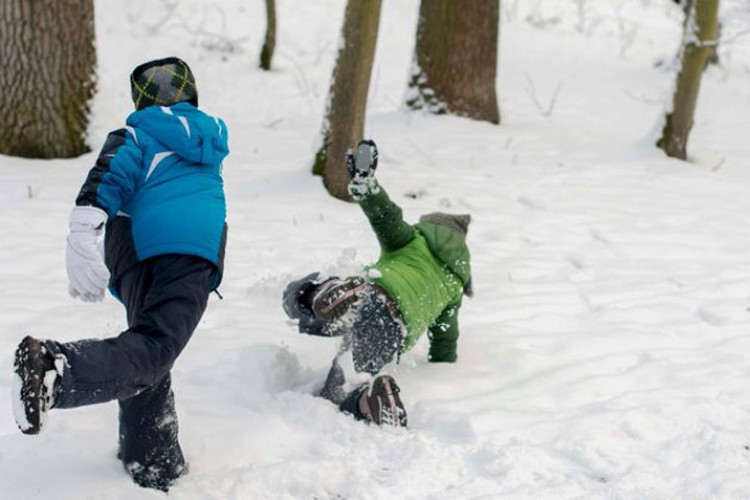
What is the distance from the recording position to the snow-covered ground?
320 centimetres

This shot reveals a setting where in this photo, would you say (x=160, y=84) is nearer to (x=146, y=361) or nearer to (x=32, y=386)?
(x=146, y=361)

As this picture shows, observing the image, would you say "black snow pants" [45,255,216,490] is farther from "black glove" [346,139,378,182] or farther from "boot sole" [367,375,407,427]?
"black glove" [346,139,378,182]

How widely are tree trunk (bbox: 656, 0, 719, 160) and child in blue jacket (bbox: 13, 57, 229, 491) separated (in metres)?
6.44

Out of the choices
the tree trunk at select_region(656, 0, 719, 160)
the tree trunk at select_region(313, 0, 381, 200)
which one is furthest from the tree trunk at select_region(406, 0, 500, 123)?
the tree trunk at select_region(313, 0, 381, 200)

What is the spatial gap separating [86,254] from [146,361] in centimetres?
36

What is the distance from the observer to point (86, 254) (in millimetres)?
2738

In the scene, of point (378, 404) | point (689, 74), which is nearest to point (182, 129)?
point (378, 404)

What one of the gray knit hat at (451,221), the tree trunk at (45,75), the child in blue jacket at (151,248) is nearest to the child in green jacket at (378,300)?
the gray knit hat at (451,221)

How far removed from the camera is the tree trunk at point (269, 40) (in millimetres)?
12516

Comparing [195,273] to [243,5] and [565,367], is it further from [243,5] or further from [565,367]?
[243,5]

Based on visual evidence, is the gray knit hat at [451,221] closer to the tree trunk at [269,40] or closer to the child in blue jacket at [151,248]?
the child in blue jacket at [151,248]

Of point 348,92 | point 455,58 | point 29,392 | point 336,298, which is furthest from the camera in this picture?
point 455,58

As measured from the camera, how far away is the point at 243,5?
606 inches

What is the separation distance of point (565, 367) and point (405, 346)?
89cm
